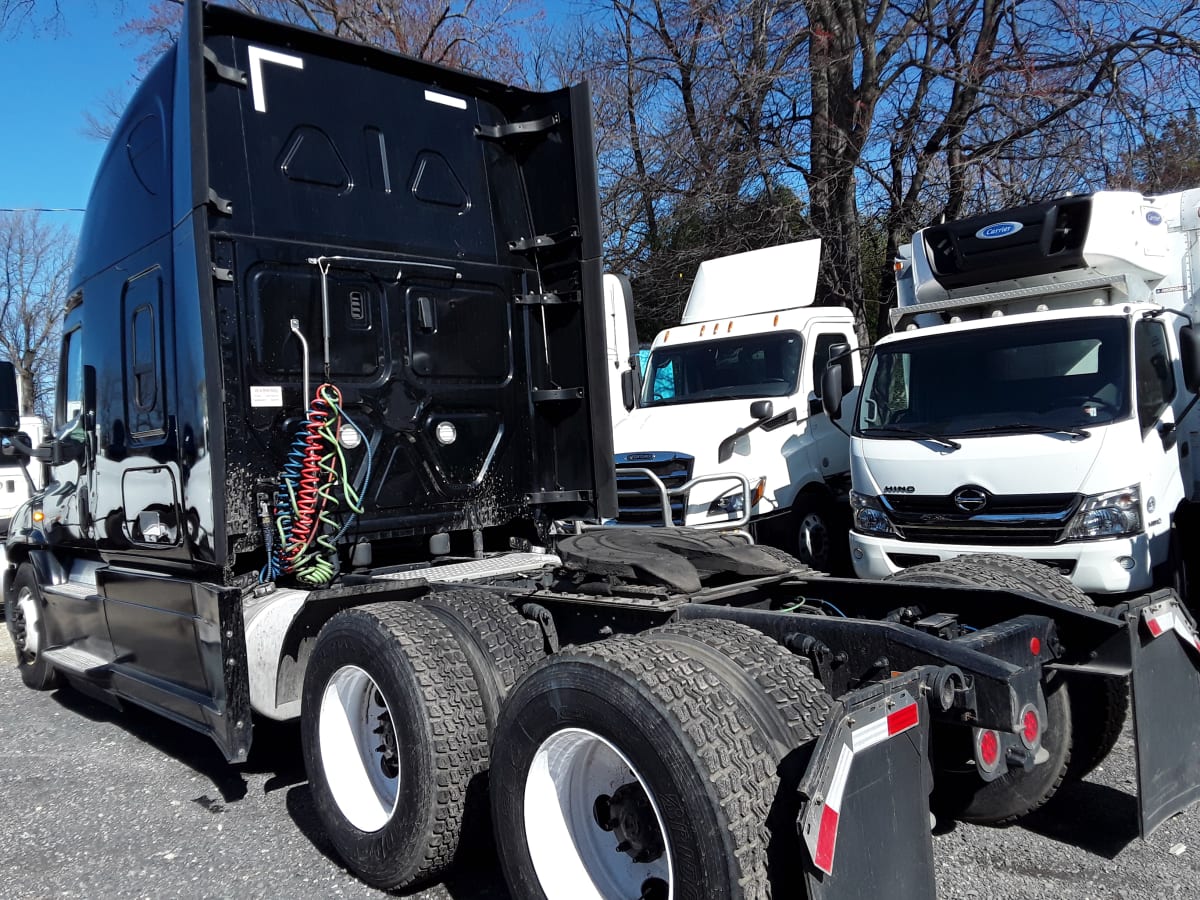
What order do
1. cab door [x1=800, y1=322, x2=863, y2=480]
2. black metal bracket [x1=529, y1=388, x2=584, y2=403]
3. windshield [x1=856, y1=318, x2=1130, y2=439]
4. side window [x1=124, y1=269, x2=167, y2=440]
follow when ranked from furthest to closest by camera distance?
cab door [x1=800, y1=322, x2=863, y2=480] < windshield [x1=856, y1=318, x2=1130, y2=439] < black metal bracket [x1=529, y1=388, x2=584, y2=403] < side window [x1=124, y1=269, x2=167, y2=440]

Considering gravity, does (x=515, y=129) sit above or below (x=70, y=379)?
above

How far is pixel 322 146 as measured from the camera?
16.0 feet

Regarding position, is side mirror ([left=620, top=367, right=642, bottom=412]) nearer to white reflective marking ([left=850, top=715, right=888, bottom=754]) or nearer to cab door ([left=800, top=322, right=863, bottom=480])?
cab door ([left=800, top=322, right=863, bottom=480])

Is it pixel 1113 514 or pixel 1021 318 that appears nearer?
pixel 1113 514

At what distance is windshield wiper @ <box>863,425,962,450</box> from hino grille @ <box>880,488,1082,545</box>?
1.04 ft

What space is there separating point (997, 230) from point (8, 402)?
6599 millimetres

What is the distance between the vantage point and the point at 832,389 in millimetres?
7816

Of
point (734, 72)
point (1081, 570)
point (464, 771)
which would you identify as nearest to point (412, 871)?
point (464, 771)

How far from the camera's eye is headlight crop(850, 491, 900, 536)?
6.93 metres

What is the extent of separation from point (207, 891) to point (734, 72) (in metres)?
14.4

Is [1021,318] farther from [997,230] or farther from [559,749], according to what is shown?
[559,749]

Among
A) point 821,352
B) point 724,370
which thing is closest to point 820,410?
point 821,352

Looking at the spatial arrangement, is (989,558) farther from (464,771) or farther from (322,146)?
(322,146)

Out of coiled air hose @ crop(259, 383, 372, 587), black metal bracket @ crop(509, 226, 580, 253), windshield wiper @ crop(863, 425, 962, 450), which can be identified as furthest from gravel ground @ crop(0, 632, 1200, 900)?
black metal bracket @ crop(509, 226, 580, 253)
